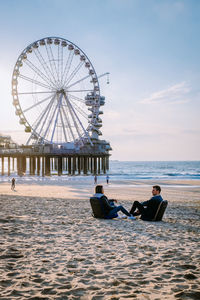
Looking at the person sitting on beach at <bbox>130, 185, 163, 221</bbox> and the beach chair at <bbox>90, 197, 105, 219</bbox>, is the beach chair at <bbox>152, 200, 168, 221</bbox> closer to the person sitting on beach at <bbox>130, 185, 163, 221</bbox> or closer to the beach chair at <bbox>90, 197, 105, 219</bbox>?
the person sitting on beach at <bbox>130, 185, 163, 221</bbox>

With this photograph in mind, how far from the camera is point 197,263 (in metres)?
3.79

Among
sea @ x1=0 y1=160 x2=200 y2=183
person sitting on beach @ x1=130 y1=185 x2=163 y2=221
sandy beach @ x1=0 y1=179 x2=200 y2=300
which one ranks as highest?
person sitting on beach @ x1=130 y1=185 x2=163 y2=221

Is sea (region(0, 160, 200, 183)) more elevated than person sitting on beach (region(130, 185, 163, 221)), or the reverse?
person sitting on beach (region(130, 185, 163, 221))

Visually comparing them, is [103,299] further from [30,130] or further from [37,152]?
[37,152]

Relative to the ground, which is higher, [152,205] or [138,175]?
[152,205]

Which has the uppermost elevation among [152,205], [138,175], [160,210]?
[152,205]

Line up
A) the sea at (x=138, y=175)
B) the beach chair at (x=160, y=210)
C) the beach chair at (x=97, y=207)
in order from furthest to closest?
the sea at (x=138, y=175)
the beach chair at (x=97, y=207)
the beach chair at (x=160, y=210)

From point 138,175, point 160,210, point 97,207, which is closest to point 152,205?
point 160,210

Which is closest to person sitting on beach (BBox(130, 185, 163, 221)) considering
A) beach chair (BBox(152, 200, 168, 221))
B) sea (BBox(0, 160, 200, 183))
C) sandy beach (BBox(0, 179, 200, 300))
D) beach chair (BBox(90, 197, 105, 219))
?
beach chair (BBox(152, 200, 168, 221))

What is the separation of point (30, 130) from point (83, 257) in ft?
123

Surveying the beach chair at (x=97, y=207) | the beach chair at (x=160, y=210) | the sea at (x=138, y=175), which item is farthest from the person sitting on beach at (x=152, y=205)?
the sea at (x=138, y=175)

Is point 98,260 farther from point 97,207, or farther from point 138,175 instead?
point 138,175

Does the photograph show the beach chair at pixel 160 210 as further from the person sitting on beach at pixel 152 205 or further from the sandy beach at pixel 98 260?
the sandy beach at pixel 98 260

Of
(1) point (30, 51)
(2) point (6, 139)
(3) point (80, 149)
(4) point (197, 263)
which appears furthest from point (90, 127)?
(4) point (197, 263)
